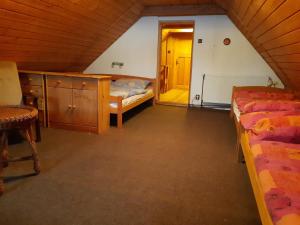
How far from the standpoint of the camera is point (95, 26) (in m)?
3.99

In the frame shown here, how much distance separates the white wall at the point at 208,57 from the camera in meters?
4.74

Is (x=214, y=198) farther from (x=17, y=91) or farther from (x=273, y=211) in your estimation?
(x=17, y=91)

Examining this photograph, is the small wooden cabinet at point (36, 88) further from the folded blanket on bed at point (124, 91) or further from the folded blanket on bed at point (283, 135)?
the folded blanket on bed at point (283, 135)

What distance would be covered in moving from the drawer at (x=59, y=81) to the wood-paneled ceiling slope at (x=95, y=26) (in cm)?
54

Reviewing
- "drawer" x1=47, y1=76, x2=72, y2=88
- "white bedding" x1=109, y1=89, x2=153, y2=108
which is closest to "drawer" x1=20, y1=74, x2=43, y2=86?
"drawer" x1=47, y1=76, x2=72, y2=88

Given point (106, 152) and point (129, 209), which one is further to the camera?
point (106, 152)

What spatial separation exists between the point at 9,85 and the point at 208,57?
3.62 meters

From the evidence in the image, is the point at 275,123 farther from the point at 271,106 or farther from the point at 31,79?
the point at 31,79

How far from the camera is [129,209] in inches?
64.1

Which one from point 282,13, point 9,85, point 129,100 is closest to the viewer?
point 282,13

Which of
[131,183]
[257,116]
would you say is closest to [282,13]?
[257,116]

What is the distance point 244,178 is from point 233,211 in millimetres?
545

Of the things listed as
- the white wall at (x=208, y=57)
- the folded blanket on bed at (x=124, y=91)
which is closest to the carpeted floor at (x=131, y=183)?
the folded blanket on bed at (x=124, y=91)

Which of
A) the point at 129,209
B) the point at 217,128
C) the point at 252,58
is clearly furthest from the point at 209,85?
the point at 129,209
